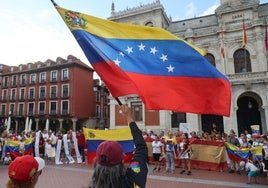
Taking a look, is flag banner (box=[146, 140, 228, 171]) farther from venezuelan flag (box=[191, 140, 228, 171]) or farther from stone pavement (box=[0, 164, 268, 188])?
stone pavement (box=[0, 164, 268, 188])

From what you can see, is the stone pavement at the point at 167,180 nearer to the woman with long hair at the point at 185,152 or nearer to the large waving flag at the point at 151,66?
the woman with long hair at the point at 185,152

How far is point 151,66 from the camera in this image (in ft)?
15.1

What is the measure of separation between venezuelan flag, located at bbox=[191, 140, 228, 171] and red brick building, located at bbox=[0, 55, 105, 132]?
1199 inches

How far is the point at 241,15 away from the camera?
27547 mm

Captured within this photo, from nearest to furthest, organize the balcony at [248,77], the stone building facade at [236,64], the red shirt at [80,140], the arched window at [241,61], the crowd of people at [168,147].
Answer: the crowd of people at [168,147], the red shirt at [80,140], the balcony at [248,77], the stone building facade at [236,64], the arched window at [241,61]

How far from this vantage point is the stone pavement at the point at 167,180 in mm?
9109

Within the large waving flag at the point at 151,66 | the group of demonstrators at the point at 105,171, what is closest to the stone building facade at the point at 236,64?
the large waving flag at the point at 151,66

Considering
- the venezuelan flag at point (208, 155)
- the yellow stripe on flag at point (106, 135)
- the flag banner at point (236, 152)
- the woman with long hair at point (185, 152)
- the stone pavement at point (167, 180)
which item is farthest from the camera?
the yellow stripe on flag at point (106, 135)

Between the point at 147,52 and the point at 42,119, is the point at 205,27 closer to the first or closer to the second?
the point at 147,52

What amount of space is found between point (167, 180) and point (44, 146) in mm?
9152

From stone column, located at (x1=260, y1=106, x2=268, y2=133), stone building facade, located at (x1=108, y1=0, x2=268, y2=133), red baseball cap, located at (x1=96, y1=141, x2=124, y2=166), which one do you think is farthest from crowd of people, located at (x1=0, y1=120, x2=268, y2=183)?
stone building facade, located at (x1=108, y1=0, x2=268, y2=133)

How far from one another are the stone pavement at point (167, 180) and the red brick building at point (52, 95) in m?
30.4

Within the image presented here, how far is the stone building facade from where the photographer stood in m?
25.0

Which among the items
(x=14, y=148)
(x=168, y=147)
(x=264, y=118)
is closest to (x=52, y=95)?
(x=14, y=148)
